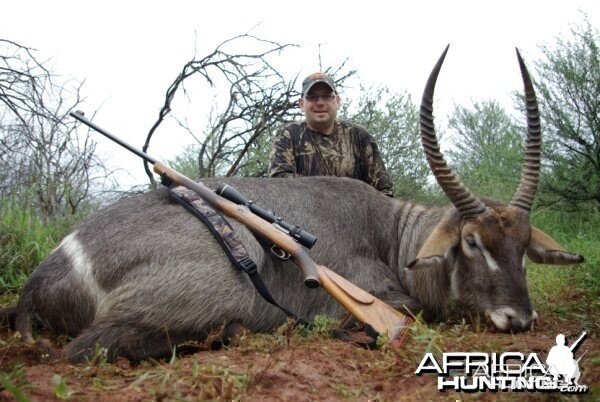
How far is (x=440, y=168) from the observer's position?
3662mm

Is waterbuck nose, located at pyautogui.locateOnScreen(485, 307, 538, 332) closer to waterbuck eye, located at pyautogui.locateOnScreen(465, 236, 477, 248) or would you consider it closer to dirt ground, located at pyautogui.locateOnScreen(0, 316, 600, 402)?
dirt ground, located at pyautogui.locateOnScreen(0, 316, 600, 402)

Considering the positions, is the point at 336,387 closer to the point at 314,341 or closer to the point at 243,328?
the point at 314,341

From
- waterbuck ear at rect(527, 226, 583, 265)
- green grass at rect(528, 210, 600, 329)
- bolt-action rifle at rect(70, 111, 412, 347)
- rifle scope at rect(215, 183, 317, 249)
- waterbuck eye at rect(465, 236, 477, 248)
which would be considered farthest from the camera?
green grass at rect(528, 210, 600, 329)

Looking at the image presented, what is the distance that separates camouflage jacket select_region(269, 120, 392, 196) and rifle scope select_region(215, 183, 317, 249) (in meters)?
2.31

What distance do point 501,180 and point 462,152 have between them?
892 cm

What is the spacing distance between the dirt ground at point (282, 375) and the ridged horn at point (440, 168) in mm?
936

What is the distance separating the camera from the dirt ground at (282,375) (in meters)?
2.00

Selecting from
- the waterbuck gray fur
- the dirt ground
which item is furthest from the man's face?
the dirt ground

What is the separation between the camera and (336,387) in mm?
2148

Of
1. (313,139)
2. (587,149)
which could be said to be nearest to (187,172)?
(313,139)

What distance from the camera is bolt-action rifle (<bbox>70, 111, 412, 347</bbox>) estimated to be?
2.98m

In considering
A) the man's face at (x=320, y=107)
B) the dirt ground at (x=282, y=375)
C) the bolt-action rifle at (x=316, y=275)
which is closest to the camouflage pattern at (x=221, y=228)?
the bolt-action rifle at (x=316, y=275)

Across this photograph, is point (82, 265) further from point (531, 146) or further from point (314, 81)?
point (314, 81)

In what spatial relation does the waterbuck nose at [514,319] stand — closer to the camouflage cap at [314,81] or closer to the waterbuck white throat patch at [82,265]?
the waterbuck white throat patch at [82,265]
